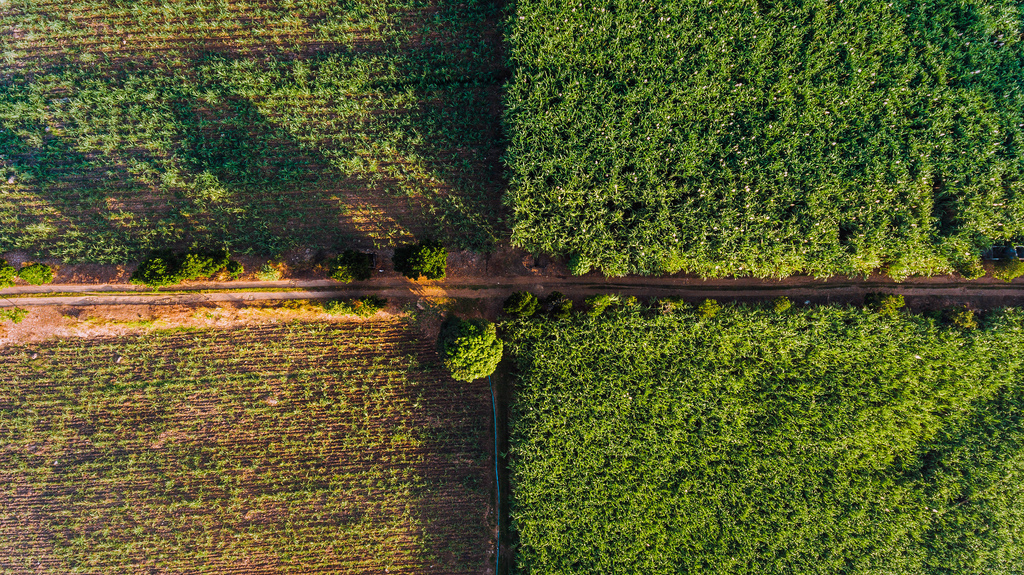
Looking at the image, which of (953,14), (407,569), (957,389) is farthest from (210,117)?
(957,389)

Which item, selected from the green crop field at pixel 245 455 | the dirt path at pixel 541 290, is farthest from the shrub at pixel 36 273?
the green crop field at pixel 245 455

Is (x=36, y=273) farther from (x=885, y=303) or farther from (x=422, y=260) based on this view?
(x=885, y=303)

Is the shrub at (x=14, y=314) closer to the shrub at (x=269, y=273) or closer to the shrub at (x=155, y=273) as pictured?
the shrub at (x=155, y=273)

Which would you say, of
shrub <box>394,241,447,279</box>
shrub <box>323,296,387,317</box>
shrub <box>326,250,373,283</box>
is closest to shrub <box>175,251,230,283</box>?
shrub <box>323,296,387,317</box>

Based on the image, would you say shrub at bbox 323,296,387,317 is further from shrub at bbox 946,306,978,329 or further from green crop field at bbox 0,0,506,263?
shrub at bbox 946,306,978,329

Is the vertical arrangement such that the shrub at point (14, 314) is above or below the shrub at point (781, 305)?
below

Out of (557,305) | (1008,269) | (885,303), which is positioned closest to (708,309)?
(557,305)
